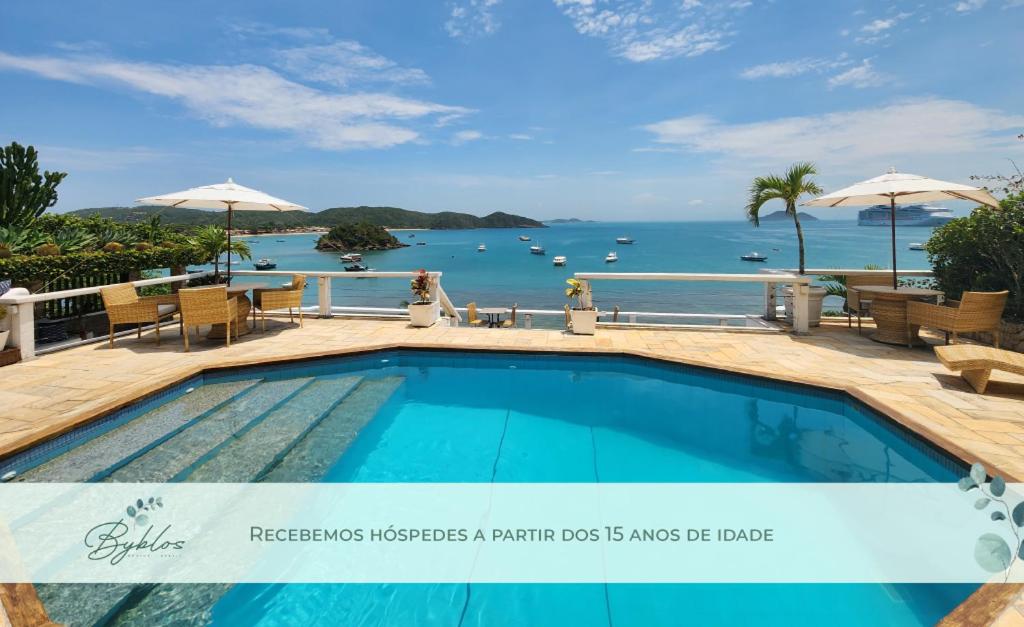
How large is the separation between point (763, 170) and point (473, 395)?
8226 mm

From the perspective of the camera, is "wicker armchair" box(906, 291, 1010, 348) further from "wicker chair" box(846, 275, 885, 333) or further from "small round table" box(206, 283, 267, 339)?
"small round table" box(206, 283, 267, 339)

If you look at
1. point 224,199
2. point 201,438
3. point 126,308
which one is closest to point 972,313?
point 201,438

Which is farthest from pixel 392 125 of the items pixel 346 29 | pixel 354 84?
pixel 346 29

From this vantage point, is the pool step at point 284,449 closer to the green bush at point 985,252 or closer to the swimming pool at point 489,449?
the swimming pool at point 489,449

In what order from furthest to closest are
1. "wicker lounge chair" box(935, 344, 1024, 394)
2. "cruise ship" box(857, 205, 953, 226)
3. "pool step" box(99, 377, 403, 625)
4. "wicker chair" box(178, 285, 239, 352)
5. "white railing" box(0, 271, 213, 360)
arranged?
"cruise ship" box(857, 205, 953, 226) < "wicker chair" box(178, 285, 239, 352) < "white railing" box(0, 271, 213, 360) < "wicker lounge chair" box(935, 344, 1024, 394) < "pool step" box(99, 377, 403, 625)

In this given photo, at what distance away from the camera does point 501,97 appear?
18859mm

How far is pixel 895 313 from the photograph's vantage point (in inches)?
249

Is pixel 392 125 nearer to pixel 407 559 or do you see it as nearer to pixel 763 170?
pixel 763 170

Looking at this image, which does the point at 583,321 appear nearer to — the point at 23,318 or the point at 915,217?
the point at 23,318

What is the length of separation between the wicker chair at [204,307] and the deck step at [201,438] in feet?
5.48

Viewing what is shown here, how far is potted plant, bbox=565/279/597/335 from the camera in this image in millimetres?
7332

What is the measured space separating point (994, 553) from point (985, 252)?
A: 6908mm

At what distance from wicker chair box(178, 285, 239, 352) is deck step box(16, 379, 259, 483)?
140 centimetres
